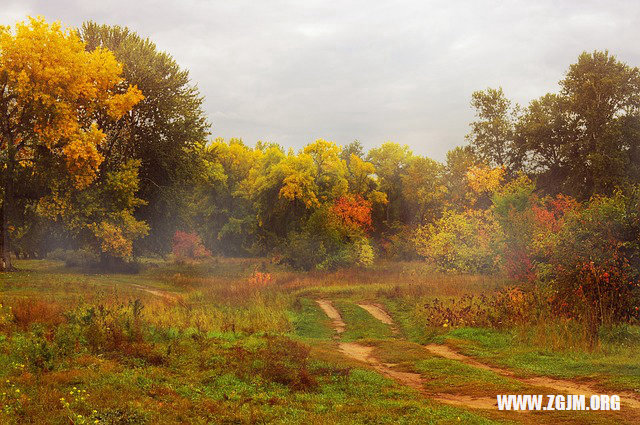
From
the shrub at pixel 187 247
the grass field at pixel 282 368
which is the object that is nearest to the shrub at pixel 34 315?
the grass field at pixel 282 368

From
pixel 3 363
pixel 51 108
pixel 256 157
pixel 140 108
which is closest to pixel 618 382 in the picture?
pixel 3 363

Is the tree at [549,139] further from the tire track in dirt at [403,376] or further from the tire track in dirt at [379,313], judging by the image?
the tire track in dirt at [403,376]

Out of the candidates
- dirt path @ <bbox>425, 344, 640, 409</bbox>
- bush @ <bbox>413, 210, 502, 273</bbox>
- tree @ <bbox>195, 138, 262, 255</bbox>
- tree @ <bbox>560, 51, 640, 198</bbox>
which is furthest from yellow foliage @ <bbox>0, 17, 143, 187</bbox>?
tree @ <bbox>560, 51, 640, 198</bbox>

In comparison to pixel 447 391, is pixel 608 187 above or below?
above

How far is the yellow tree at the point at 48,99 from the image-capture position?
29.8 metres

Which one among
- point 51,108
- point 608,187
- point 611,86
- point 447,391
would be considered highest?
point 611,86

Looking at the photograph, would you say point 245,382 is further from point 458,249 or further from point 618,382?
point 458,249

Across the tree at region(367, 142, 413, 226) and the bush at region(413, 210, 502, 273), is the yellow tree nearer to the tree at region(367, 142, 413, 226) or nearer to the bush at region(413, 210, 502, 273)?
the bush at region(413, 210, 502, 273)

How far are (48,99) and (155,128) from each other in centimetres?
1102

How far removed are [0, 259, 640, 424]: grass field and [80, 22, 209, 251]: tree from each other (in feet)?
70.2

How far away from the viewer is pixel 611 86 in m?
49.2

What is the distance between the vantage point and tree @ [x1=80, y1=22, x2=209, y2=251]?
39.5 m

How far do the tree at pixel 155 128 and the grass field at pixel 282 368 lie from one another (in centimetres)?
2140

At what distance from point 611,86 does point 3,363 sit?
5259 centimetres
